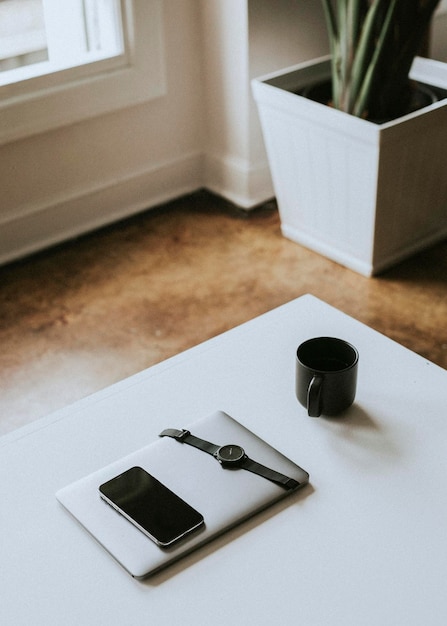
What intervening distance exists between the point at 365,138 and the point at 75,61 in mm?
739

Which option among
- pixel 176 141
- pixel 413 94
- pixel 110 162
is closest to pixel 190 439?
pixel 413 94

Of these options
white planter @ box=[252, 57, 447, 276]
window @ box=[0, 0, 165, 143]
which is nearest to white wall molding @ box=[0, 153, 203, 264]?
window @ box=[0, 0, 165, 143]

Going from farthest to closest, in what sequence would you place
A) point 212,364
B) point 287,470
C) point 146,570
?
point 212,364
point 287,470
point 146,570

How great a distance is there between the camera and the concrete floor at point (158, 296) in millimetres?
1592

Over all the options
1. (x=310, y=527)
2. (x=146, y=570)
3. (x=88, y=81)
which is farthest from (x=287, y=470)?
(x=88, y=81)

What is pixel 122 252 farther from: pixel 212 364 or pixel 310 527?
pixel 310 527

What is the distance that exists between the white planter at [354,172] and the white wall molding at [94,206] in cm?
37

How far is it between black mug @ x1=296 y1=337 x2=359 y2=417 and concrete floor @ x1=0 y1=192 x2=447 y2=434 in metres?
0.64

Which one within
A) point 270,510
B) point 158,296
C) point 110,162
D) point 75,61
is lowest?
point 158,296

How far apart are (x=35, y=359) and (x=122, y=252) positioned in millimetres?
464

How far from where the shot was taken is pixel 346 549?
0.76 metres

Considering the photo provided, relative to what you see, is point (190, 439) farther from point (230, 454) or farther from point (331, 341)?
point (331, 341)

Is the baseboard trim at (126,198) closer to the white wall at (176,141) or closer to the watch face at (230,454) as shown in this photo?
the white wall at (176,141)

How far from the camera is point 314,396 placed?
91 centimetres
